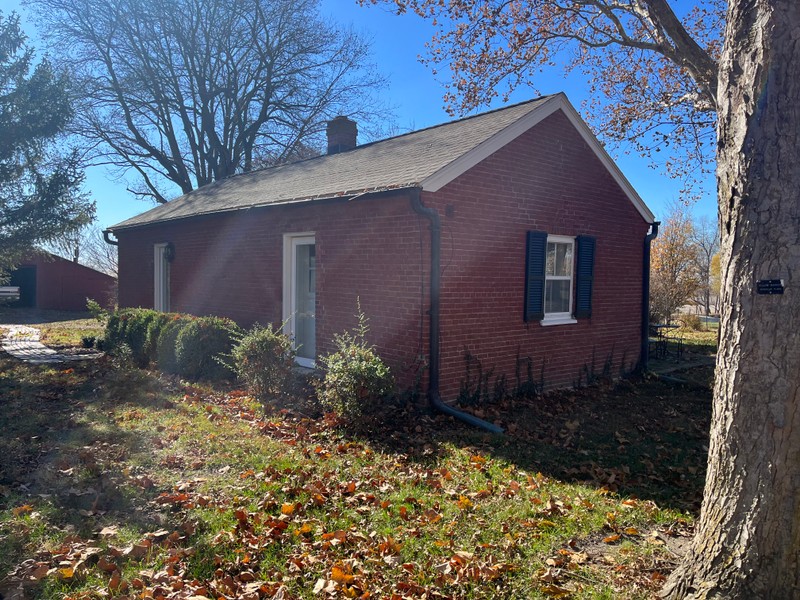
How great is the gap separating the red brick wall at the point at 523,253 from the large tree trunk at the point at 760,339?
4.74 metres

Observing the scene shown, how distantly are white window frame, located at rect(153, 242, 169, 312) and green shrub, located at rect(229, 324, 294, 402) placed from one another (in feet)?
26.1

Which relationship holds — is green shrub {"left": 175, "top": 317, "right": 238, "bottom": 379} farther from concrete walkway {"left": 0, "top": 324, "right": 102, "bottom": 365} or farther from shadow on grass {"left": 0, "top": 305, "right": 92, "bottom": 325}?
shadow on grass {"left": 0, "top": 305, "right": 92, "bottom": 325}

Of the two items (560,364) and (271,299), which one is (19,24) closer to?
(271,299)

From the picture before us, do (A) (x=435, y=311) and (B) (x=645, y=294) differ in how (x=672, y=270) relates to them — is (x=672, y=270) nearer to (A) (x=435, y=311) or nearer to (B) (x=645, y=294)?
(B) (x=645, y=294)

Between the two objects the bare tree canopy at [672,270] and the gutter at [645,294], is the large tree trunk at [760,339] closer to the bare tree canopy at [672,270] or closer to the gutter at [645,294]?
the gutter at [645,294]

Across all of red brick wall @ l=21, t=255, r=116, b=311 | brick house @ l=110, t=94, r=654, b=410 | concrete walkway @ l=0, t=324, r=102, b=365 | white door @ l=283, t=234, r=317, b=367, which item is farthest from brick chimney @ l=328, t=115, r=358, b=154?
red brick wall @ l=21, t=255, r=116, b=311

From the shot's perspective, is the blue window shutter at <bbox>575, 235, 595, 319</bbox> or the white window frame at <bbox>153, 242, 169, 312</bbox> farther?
the white window frame at <bbox>153, 242, 169, 312</bbox>

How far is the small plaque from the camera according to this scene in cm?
283

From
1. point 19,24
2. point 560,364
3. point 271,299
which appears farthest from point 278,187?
point 19,24

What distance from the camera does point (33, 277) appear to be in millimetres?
29547

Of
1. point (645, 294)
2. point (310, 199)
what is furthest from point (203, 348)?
point (645, 294)

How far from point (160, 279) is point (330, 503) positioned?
483 inches

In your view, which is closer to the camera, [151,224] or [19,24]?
[19,24]

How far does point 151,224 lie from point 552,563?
1336cm
